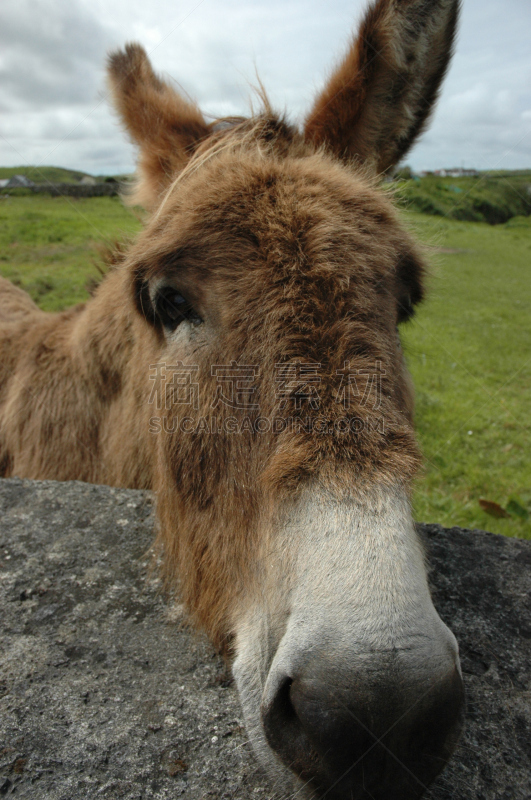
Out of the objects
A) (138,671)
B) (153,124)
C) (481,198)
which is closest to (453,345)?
(153,124)

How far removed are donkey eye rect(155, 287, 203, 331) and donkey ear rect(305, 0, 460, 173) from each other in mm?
1336

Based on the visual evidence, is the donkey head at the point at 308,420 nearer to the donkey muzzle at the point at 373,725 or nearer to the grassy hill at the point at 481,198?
the donkey muzzle at the point at 373,725

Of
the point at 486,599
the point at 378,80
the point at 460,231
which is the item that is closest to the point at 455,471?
the point at 486,599

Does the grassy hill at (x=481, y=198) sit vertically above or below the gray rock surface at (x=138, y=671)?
above

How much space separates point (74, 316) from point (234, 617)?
3.10 m

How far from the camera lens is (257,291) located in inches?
Answer: 74.1

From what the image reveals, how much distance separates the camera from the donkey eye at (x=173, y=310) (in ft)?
7.04

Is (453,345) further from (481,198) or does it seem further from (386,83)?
(481,198)

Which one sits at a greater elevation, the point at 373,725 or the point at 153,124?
the point at 153,124

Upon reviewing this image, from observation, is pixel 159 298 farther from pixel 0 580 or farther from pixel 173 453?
pixel 0 580

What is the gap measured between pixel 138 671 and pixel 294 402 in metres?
1.17

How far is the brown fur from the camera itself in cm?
173

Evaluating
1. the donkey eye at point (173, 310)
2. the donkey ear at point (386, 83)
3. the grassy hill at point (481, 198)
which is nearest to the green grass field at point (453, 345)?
the donkey ear at point (386, 83)

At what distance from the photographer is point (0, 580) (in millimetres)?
2184
